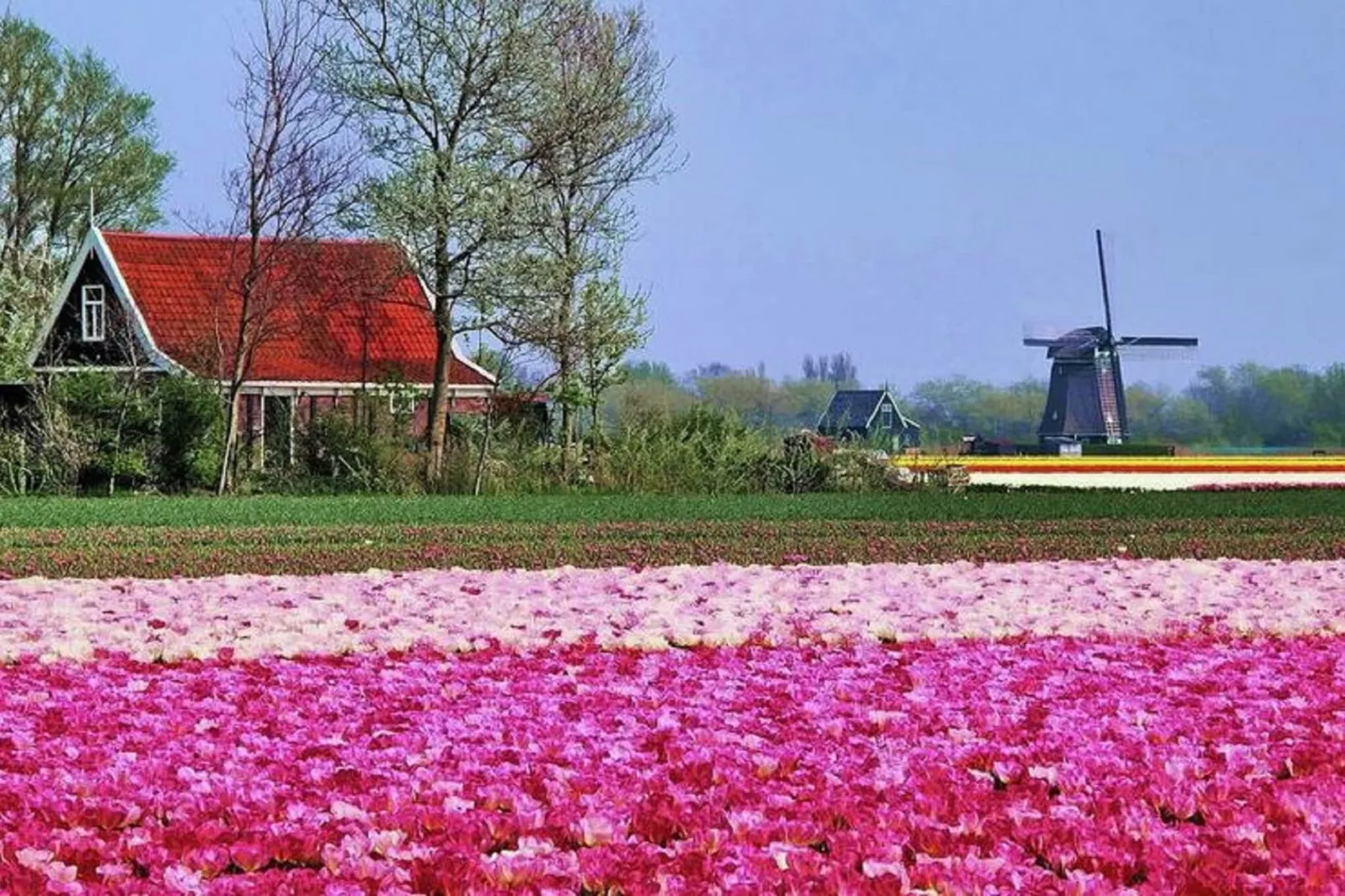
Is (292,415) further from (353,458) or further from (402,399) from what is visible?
(353,458)

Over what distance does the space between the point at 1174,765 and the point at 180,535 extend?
1535cm

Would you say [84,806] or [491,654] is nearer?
[84,806]

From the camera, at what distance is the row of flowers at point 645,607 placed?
1102 cm

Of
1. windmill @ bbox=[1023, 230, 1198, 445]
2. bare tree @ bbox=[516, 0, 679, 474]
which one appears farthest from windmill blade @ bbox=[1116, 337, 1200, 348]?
bare tree @ bbox=[516, 0, 679, 474]

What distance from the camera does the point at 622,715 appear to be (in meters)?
8.12

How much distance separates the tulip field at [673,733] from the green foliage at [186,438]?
1730cm

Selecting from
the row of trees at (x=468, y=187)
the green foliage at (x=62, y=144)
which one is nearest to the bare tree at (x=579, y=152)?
the row of trees at (x=468, y=187)

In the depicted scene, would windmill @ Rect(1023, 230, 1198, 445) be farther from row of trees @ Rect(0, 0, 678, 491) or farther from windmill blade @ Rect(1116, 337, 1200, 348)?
row of trees @ Rect(0, 0, 678, 491)

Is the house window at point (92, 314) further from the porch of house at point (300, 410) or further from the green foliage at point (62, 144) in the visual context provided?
the green foliage at point (62, 144)

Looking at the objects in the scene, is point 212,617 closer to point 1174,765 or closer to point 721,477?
point 1174,765

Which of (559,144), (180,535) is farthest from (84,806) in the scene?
(559,144)

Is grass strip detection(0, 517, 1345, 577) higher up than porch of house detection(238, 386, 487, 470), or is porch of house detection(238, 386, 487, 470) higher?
porch of house detection(238, 386, 487, 470)

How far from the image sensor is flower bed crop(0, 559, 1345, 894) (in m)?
5.64

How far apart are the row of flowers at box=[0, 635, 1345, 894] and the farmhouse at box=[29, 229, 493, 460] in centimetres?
2665
